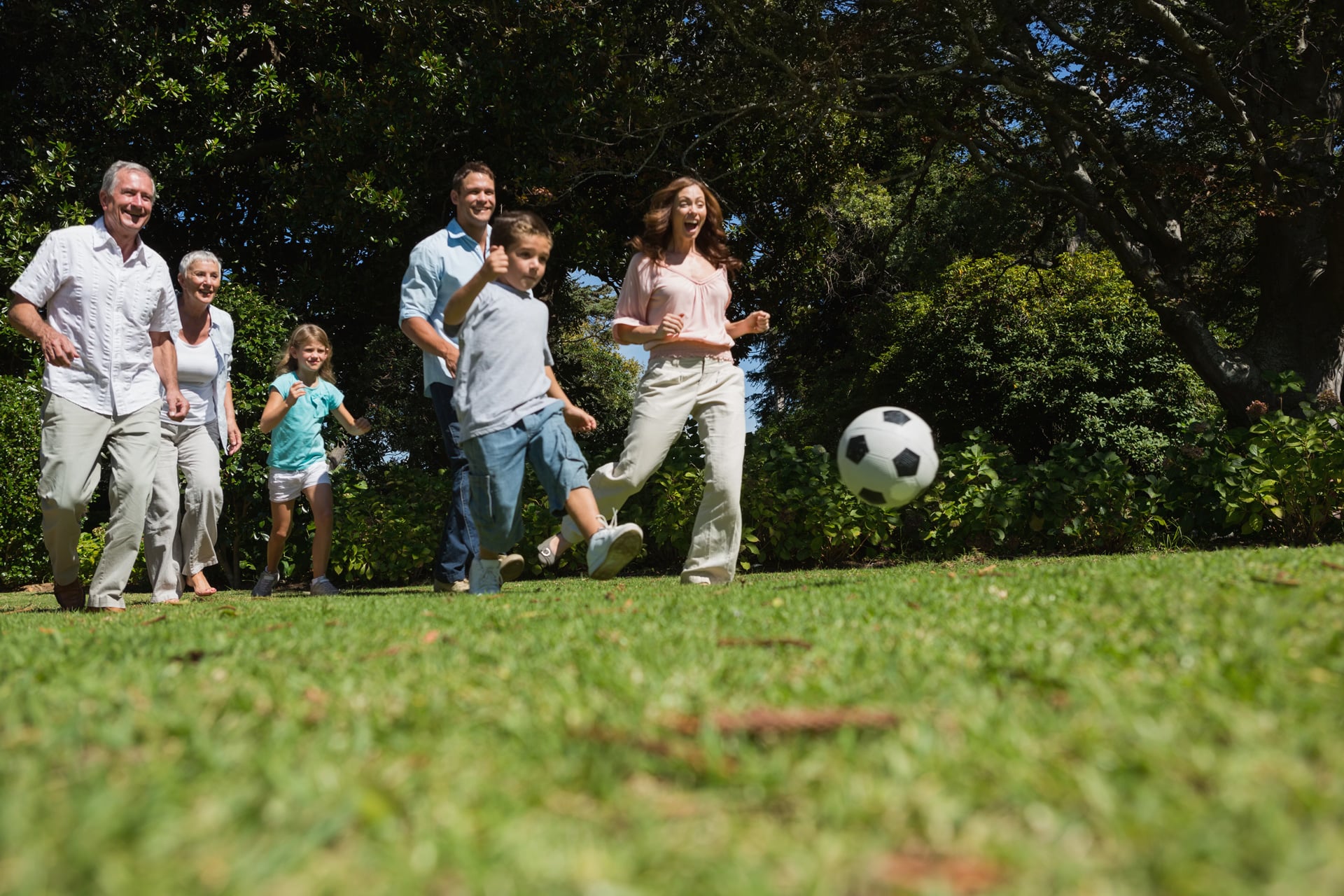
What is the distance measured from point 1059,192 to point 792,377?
44.4 ft

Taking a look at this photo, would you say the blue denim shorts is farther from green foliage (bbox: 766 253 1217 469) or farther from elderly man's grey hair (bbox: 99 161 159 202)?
green foliage (bbox: 766 253 1217 469)

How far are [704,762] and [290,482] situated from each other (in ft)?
23.1

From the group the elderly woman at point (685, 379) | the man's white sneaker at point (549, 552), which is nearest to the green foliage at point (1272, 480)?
the elderly woman at point (685, 379)

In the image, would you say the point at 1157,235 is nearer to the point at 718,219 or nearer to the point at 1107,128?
the point at 1107,128

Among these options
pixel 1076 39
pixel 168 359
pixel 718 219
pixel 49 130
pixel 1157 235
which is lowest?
pixel 168 359

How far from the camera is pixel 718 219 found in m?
6.55

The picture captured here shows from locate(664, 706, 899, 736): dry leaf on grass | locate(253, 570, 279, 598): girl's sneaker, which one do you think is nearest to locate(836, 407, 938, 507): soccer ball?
locate(664, 706, 899, 736): dry leaf on grass

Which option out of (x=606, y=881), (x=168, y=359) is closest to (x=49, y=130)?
(x=168, y=359)

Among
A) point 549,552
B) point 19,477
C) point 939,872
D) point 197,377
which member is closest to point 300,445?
point 197,377

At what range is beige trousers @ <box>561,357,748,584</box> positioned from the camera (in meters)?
6.03

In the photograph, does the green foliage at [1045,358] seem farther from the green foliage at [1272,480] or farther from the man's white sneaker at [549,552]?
the man's white sneaker at [549,552]

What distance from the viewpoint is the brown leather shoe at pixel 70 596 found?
19.9 feet

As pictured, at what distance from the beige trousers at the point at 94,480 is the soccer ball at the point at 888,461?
4012mm

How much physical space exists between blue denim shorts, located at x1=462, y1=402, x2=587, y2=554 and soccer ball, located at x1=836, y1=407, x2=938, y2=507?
151 cm
